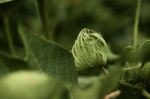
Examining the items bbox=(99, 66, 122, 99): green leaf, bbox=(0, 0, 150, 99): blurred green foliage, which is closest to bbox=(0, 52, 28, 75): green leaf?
bbox=(0, 0, 150, 99): blurred green foliage

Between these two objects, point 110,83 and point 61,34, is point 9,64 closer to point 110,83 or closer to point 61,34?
point 110,83

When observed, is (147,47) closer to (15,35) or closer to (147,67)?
(147,67)

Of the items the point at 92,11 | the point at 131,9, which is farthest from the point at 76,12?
the point at 131,9

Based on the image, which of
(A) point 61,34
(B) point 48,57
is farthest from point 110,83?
(A) point 61,34

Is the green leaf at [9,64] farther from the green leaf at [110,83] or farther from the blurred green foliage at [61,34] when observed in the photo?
the green leaf at [110,83]

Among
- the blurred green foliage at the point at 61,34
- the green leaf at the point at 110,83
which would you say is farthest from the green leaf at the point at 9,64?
the green leaf at the point at 110,83

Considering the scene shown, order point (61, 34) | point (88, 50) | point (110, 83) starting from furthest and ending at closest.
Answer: point (61, 34) → point (88, 50) → point (110, 83)
